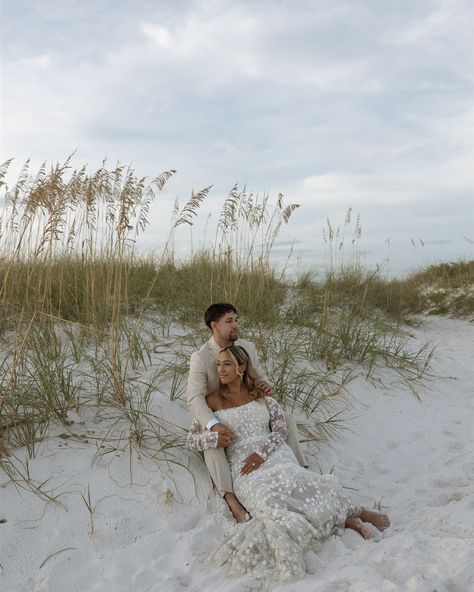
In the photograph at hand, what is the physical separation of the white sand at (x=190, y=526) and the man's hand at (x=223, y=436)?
1.16ft

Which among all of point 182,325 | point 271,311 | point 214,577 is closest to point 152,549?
point 214,577

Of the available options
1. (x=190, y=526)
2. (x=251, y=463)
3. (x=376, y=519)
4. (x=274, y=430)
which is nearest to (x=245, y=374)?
(x=274, y=430)

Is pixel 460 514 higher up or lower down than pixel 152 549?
higher up

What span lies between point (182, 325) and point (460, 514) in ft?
11.5

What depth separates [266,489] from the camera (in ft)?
9.16

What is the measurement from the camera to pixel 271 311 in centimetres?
591

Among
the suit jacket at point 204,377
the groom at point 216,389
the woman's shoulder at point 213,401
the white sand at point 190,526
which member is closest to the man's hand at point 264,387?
the groom at point 216,389

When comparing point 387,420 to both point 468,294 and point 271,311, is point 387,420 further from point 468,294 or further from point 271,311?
point 468,294

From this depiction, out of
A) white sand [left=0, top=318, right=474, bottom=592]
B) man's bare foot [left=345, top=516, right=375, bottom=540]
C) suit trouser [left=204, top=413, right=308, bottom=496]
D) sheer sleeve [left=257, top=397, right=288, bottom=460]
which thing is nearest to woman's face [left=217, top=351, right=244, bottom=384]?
sheer sleeve [left=257, top=397, right=288, bottom=460]

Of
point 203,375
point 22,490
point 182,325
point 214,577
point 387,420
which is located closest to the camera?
point 214,577

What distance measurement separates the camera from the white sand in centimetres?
229

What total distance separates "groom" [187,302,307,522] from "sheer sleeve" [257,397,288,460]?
0.11 m

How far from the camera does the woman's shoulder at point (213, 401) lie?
11.2 ft

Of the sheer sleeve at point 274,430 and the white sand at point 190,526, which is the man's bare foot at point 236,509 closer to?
the white sand at point 190,526
